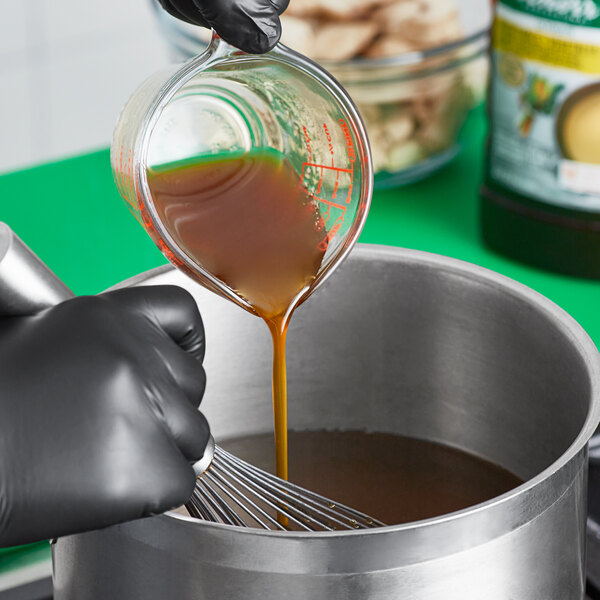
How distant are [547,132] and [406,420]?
0.30 metres

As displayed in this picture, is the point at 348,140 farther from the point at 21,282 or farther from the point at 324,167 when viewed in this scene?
the point at 21,282

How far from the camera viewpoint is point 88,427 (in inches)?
15.4

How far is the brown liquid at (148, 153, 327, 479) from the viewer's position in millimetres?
568

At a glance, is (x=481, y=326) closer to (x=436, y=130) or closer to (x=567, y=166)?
(x=567, y=166)

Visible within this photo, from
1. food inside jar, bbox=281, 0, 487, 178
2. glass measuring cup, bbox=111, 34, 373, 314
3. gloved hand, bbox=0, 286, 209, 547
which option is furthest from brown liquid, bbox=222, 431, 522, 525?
food inside jar, bbox=281, 0, 487, 178

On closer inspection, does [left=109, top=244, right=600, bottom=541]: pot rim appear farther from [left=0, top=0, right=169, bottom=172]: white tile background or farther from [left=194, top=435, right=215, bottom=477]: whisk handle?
[left=0, top=0, right=169, bottom=172]: white tile background

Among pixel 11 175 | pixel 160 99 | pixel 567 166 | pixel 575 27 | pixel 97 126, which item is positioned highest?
pixel 160 99

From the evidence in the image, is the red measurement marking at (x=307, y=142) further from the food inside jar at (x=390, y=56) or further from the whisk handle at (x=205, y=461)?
the food inside jar at (x=390, y=56)

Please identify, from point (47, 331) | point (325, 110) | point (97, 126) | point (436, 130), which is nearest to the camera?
point (47, 331)

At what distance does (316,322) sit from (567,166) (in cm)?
30

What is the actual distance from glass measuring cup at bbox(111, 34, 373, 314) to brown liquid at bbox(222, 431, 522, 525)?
0.38 ft

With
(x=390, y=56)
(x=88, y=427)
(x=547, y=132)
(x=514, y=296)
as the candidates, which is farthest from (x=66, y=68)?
(x=88, y=427)

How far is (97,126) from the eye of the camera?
2090mm

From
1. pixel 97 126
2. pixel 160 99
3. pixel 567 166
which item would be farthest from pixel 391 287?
pixel 97 126
